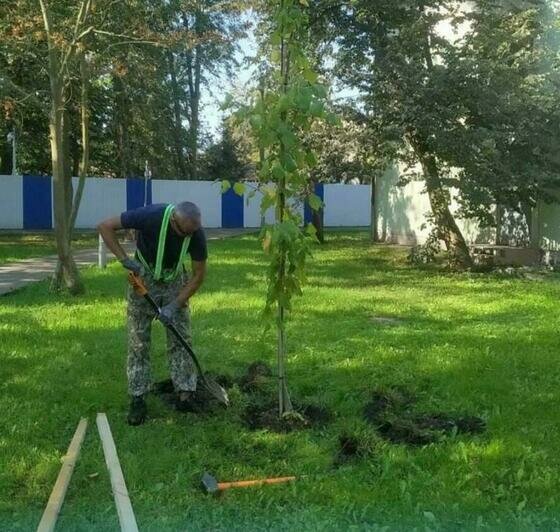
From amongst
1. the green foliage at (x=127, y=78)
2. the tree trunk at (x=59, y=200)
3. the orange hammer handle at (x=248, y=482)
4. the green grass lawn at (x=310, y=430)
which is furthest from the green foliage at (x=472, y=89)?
the orange hammer handle at (x=248, y=482)

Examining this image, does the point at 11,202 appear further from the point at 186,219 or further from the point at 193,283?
the point at 186,219

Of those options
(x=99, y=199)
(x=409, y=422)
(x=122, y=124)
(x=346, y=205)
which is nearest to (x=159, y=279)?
(x=409, y=422)

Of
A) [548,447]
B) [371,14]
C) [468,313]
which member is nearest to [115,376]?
[548,447]

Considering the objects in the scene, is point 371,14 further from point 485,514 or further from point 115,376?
point 485,514

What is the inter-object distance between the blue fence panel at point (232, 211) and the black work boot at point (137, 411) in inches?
998

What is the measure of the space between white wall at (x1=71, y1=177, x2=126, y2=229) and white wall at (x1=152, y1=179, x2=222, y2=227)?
1.48 metres

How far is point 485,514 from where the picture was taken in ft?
12.1

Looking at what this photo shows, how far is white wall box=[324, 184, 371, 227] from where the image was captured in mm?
33156

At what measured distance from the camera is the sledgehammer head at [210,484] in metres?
3.92

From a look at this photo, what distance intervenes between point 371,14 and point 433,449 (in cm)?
1029

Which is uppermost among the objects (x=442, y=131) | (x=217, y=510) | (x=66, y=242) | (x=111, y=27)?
(x=111, y=27)

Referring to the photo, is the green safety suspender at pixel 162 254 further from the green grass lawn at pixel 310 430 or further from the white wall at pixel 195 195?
the white wall at pixel 195 195

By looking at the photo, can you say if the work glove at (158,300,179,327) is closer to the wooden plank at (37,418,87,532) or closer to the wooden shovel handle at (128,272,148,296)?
the wooden shovel handle at (128,272,148,296)

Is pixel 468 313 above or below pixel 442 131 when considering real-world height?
below
